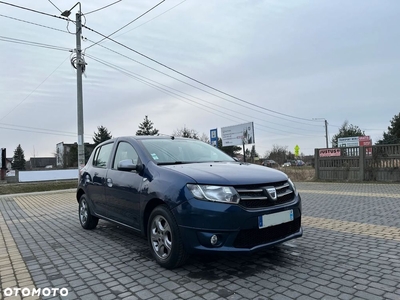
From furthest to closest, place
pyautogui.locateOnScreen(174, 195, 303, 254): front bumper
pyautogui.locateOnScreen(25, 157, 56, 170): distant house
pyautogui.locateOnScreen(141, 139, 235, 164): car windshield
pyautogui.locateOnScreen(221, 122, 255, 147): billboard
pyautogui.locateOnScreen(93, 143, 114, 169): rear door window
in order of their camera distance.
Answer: pyautogui.locateOnScreen(25, 157, 56, 170): distant house
pyautogui.locateOnScreen(221, 122, 255, 147): billboard
pyautogui.locateOnScreen(93, 143, 114, 169): rear door window
pyautogui.locateOnScreen(141, 139, 235, 164): car windshield
pyautogui.locateOnScreen(174, 195, 303, 254): front bumper

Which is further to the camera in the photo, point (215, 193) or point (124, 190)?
point (124, 190)

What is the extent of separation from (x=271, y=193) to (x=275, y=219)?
292 mm

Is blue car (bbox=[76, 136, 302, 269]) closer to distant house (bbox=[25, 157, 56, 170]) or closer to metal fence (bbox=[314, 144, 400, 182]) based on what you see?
metal fence (bbox=[314, 144, 400, 182])

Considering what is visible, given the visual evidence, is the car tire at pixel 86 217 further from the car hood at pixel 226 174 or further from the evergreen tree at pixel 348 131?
the evergreen tree at pixel 348 131

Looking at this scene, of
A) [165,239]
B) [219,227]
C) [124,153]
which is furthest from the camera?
[124,153]

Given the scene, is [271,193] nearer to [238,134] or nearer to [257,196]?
[257,196]

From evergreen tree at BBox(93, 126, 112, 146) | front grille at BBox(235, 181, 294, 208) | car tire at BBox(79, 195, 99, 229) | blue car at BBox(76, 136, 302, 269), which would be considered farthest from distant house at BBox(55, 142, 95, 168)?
front grille at BBox(235, 181, 294, 208)

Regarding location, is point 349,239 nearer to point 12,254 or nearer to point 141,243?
point 141,243

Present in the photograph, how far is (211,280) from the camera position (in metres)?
3.37

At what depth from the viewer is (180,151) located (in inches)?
187

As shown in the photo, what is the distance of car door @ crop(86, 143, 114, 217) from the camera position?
5.27 metres

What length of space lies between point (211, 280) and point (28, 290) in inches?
75.9

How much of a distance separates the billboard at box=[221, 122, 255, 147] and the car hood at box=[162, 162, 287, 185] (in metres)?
20.1

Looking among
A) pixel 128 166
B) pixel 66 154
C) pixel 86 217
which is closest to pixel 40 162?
pixel 66 154
